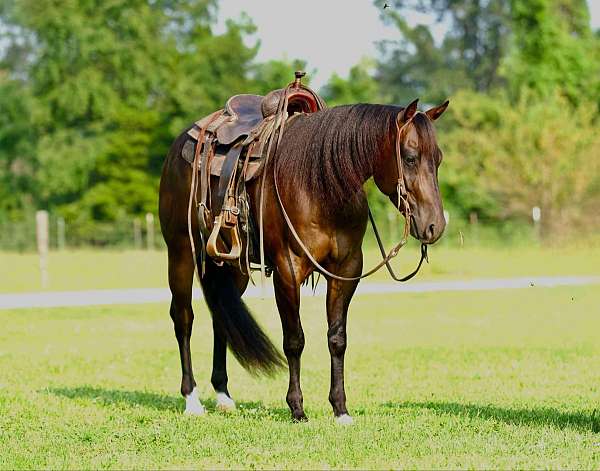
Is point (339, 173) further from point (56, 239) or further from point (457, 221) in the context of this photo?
point (56, 239)

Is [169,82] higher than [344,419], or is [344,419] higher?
[169,82]

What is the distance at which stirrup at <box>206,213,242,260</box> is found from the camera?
6.96 metres

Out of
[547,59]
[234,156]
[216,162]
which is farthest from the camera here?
[547,59]

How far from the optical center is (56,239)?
4234 cm

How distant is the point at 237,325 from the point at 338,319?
1.22 metres

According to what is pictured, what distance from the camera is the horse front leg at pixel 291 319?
6.56 meters

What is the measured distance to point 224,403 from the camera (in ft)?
24.9

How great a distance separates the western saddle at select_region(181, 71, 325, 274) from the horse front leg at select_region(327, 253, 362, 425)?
527 mm

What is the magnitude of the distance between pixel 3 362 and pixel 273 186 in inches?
218

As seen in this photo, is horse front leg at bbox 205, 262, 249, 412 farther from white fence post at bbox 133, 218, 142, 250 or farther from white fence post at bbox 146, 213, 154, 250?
white fence post at bbox 133, 218, 142, 250

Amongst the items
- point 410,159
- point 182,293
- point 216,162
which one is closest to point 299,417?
point 182,293

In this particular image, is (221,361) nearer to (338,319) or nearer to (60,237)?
(338,319)

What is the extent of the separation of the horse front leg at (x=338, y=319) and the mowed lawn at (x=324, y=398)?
0.49 feet

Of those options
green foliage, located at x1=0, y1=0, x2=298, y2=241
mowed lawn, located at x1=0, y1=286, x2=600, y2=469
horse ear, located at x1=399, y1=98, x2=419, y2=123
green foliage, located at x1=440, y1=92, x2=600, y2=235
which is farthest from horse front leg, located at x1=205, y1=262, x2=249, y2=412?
green foliage, located at x1=0, y1=0, x2=298, y2=241
